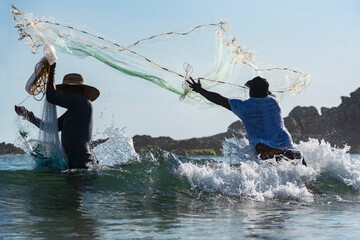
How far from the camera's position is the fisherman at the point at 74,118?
8.22m

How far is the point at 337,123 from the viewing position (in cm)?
11375

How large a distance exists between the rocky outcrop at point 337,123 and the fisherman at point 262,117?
→ 323 feet

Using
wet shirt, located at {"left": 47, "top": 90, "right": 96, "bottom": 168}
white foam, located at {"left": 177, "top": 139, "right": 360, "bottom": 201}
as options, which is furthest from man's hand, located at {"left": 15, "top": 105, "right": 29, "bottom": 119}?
white foam, located at {"left": 177, "top": 139, "right": 360, "bottom": 201}

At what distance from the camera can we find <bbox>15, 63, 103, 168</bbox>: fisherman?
8219 mm

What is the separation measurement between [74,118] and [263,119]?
9.84 ft

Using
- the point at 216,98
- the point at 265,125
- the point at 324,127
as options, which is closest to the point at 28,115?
the point at 216,98

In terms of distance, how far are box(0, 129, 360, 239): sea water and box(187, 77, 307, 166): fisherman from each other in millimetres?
264

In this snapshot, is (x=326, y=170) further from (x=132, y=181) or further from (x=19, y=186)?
(x=19, y=186)

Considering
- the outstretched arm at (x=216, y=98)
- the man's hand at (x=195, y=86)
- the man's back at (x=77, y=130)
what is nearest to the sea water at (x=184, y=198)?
the man's back at (x=77, y=130)

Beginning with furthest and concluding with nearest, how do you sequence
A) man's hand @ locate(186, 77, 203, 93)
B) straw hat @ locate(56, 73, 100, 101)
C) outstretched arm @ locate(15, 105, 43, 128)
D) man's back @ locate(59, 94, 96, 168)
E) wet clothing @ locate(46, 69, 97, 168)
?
man's hand @ locate(186, 77, 203, 93) → outstretched arm @ locate(15, 105, 43, 128) → straw hat @ locate(56, 73, 100, 101) → man's back @ locate(59, 94, 96, 168) → wet clothing @ locate(46, 69, 97, 168)

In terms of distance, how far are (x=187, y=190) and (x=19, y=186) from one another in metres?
2.60

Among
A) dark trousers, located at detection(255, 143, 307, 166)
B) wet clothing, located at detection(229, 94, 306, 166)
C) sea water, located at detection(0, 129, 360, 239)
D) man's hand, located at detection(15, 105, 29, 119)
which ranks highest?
man's hand, located at detection(15, 105, 29, 119)

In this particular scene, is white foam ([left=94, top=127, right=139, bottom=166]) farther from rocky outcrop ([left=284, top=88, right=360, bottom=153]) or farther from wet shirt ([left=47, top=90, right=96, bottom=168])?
rocky outcrop ([left=284, top=88, right=360, bottom=153])

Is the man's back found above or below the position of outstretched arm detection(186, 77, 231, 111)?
below
